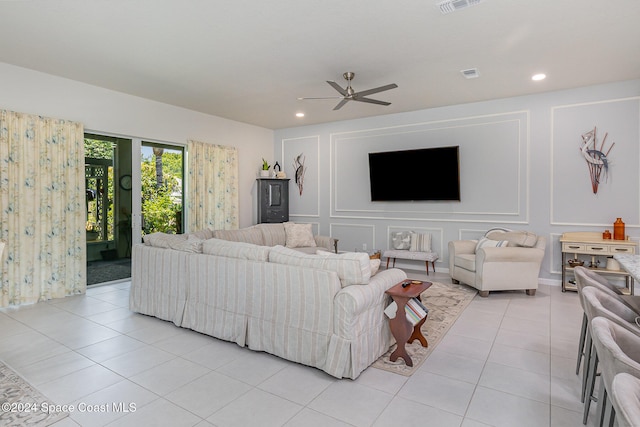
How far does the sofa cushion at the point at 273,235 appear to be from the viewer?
6.01 m

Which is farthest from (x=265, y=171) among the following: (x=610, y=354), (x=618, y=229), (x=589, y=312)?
(x=610, y=354)

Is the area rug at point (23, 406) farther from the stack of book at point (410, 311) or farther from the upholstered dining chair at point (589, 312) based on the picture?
the upholstered dining chair at point (589, 312)

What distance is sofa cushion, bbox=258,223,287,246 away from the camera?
601 centimetres

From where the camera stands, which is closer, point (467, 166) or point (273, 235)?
point (467, 166)

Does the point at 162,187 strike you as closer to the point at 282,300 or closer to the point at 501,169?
the point at 282,300

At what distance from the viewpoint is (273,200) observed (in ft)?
24.8

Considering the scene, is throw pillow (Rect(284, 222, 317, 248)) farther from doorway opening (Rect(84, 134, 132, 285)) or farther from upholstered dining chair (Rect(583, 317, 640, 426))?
upholstered dining chair (Rect(583, 317, 640, 426))

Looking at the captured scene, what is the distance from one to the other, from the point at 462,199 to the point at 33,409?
5.92m

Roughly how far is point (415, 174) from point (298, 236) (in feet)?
7.80

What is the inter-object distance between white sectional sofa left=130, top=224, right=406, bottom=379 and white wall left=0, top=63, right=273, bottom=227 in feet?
8.72

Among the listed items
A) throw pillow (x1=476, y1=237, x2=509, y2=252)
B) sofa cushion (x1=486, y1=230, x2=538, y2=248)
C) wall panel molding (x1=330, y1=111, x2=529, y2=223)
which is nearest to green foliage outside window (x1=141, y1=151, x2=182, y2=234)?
wall panel molding (x1=330, y1=111, x2=529, y2=223)

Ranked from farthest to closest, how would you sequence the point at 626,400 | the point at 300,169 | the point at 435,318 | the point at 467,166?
the point at 300,169, the point at 467,166, the point at 435,318, the point at 626,400

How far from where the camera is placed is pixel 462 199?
6078 millimetres

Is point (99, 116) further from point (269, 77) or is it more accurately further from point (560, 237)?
point (560, 237)
